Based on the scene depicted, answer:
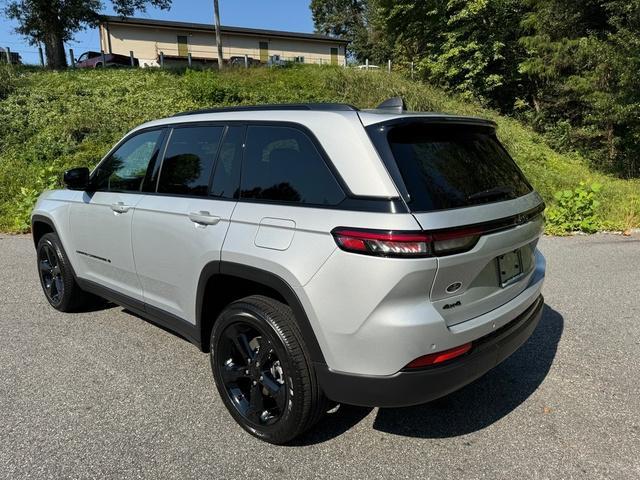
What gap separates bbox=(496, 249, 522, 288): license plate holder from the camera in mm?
2545

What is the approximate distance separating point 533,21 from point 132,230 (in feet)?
60.3

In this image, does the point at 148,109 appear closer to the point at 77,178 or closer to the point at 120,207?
the point at 77,178

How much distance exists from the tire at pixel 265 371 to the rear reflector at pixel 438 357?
509mm

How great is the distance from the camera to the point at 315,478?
241cm

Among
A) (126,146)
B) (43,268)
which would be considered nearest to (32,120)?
(43,268)

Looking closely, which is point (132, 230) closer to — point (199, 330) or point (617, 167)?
point (199, 330)

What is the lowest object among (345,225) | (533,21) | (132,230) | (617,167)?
(617,167)

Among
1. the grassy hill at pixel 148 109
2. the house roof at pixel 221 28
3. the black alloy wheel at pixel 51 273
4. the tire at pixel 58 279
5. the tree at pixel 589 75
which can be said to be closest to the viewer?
the tire at pixel 58 279

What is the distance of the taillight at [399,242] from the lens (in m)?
Result: 2.11

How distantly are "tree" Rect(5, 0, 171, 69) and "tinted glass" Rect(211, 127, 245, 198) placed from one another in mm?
18015

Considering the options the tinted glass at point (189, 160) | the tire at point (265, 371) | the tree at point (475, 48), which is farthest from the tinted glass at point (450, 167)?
the tree at point (475, 48)

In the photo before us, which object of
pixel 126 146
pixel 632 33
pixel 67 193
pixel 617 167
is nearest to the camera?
pixel 126 146

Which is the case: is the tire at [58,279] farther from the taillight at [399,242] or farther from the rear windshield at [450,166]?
the rear windshield at [450,166]

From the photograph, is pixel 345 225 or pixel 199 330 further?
pixel 199 330
